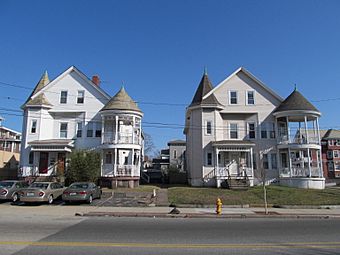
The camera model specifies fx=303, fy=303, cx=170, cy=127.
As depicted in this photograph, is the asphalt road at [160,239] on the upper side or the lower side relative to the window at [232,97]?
lower

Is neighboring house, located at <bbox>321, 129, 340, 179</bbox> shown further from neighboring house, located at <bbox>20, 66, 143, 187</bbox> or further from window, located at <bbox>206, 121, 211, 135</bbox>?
neighboring house, located at <bbox>20, 66, 143, 187</bbox>

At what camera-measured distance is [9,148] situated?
5469 centimetres

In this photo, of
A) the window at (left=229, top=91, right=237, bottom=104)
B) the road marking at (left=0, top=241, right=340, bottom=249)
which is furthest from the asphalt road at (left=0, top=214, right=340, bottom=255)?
the window at (left=229, top=91, right=237, bottom=104)

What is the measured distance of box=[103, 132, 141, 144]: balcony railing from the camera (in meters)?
29.7

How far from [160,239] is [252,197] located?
15346mm

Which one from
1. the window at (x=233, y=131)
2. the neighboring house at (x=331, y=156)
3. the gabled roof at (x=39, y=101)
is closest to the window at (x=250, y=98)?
the window at (x=233, y=131)

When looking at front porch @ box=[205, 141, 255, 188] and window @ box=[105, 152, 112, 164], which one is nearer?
front porch @ box=[205, 141, 255, 188]

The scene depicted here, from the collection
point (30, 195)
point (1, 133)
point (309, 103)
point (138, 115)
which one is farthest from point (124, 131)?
point (1, 133)

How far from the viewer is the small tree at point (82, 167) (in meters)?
25.9

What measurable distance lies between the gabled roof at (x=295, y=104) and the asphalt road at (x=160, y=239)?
19849mm

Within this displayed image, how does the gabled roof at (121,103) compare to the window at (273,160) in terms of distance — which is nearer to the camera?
the gabled roof at (121,103)

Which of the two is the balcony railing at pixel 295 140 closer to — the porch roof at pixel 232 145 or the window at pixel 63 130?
the porch roof at pixel 232 145

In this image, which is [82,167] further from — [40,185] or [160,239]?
[160,239]

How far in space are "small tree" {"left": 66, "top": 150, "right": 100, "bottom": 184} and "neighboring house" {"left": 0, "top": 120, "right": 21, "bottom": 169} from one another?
59.9 ft
